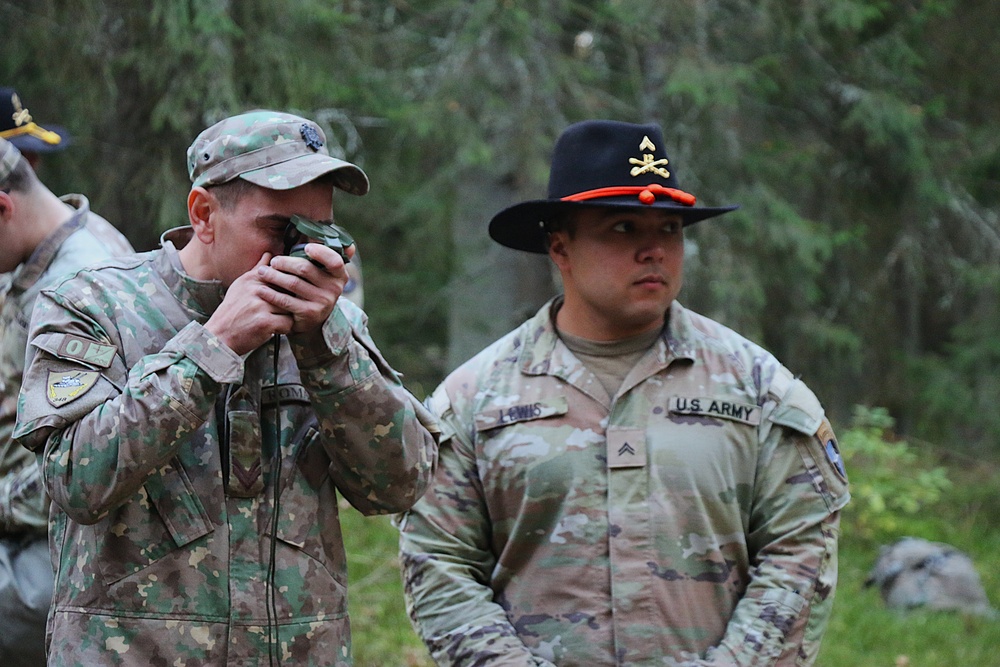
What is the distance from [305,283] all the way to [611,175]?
1352mm

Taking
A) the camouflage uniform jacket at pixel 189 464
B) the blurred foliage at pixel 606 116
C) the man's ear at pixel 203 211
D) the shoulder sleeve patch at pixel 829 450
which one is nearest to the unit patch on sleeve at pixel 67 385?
the camouflage uniform jacket at pixel 189 464

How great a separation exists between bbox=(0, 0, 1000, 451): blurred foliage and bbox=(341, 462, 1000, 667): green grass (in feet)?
6.12

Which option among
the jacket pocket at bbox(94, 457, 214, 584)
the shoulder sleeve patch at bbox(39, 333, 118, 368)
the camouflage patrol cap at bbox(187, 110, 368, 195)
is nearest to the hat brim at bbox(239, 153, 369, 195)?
the camouflage patrol cap at bbox(187, 110, 368, 195)

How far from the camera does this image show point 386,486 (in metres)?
2.83

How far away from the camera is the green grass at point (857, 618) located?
6566mm

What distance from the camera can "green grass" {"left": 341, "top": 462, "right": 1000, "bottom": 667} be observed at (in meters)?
6.57

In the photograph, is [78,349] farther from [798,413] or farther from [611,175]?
[798,413]

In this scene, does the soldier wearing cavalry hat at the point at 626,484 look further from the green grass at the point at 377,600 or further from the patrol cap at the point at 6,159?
the green grass at the point at 377,600

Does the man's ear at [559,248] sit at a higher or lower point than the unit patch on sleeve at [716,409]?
higher

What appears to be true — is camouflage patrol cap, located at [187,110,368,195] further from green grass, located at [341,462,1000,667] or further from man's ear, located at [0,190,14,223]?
green grass, located at [341,462,1000,667]

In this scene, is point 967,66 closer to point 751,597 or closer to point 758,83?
point 758,83

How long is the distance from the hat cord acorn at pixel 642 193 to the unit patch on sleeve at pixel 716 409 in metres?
0.58

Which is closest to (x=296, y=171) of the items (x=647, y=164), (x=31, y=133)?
(x=647, y=164)

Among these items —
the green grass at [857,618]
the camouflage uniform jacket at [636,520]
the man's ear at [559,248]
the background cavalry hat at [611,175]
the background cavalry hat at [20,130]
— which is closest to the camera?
the camouflage uniform jacket at [636,520]
